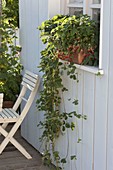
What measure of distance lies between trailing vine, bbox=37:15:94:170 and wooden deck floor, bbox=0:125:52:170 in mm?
226

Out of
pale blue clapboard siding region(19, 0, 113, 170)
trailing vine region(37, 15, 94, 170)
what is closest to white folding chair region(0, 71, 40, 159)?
pale blue clapboard siding region(19, 0, 113, 170)

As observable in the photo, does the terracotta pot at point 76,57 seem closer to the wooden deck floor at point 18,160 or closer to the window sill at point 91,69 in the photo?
the window sill at point 91,69

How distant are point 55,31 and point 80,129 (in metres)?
0.87

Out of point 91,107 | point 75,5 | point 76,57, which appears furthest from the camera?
point 75,5

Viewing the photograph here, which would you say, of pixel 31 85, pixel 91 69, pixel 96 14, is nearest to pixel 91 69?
pixel 91 69

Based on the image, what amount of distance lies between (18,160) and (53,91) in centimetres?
101

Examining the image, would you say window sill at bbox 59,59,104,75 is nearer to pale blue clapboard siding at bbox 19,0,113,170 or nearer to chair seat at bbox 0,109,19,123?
pale blue clapboard siding at bbox 19,0,113,170

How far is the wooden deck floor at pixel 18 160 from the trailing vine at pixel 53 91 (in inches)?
8.9

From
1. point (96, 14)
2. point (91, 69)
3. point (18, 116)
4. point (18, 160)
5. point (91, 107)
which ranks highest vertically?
point (96, 14)

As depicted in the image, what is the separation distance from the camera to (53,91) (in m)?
3.91

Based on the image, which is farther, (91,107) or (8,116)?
(8,116)

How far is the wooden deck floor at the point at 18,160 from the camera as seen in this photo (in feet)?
13.9

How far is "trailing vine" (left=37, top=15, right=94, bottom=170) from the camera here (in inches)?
145

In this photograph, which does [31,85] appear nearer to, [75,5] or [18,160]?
[18,160]
